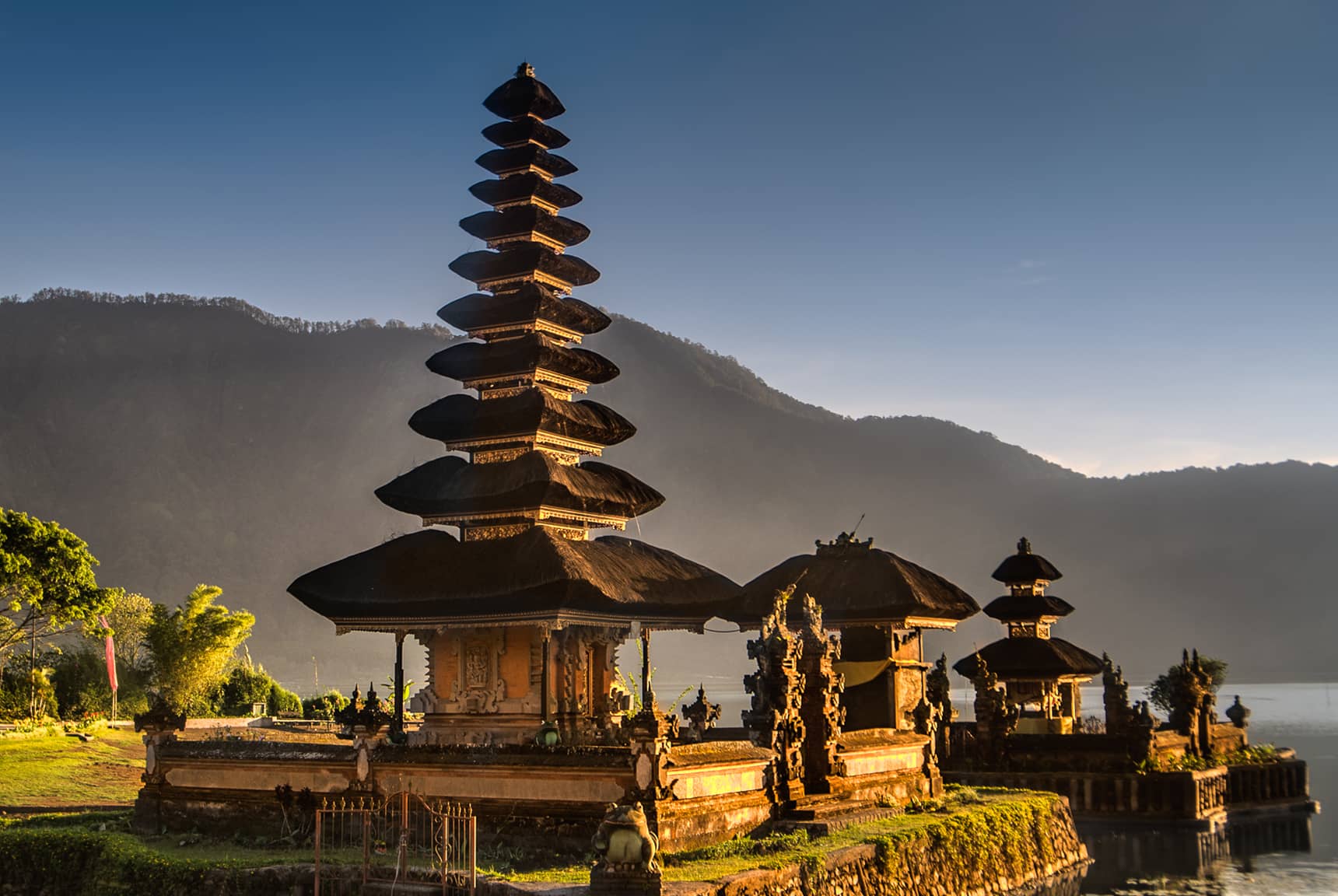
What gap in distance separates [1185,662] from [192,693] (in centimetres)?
4026

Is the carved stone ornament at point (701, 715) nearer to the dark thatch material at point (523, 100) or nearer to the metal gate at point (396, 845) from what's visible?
the metal gate at point (396, 845)

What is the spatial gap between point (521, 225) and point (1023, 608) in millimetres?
28258

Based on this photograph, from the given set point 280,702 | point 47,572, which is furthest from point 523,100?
point 280,702

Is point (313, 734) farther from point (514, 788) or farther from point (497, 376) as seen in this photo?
point (514, 788)

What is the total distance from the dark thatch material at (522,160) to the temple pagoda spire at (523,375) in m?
0.03

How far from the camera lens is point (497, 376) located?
34.4 metres

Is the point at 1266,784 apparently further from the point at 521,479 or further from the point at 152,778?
the point at 152,778

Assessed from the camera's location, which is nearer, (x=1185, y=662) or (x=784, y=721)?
(x=784, y=721)

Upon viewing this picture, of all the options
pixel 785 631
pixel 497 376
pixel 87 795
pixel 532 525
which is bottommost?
pixel 87 795

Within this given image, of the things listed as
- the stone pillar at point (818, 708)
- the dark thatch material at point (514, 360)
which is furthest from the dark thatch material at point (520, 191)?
the stone pillar at point (818, 708)

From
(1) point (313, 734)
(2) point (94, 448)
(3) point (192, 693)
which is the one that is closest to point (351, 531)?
(2) point (94, 448)

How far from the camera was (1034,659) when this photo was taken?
51.4 metres

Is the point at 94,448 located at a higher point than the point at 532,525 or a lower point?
higher

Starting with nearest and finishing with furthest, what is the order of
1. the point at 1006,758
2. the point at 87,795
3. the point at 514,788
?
the point at 514,788 < the point at 87,795 < the point at 1006,758
